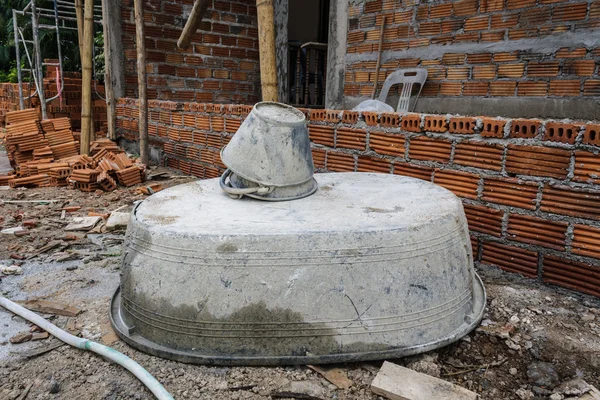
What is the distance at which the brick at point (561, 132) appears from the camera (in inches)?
86.7

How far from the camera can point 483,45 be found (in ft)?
14.5

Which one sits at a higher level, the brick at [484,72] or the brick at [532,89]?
the brick at [484,72]

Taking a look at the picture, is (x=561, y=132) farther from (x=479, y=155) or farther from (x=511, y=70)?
(x=511, y=70)

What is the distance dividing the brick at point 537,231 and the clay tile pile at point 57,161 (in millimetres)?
3931

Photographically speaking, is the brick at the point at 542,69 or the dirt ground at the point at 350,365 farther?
A: the brick at the point at 542,69

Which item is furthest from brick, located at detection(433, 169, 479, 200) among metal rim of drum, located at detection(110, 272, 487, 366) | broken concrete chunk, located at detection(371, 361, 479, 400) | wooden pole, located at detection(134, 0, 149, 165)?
wooden pole, located at detection(134, 0, 149, 165)

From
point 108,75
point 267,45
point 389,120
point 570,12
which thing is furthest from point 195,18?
point 108,75

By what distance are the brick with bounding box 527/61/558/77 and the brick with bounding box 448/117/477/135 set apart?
6.51 feet

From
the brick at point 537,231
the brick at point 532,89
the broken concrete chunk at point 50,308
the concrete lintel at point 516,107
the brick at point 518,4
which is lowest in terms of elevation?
the broken concrete chunk at point 50,308

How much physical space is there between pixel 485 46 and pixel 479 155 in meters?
2.37

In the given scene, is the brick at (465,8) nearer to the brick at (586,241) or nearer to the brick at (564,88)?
the brick at (564,88)

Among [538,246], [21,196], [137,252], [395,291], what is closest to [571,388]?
[395,291]

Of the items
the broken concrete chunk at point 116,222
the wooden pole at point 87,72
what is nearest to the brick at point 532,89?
the broken concrete chunk at point 116,222

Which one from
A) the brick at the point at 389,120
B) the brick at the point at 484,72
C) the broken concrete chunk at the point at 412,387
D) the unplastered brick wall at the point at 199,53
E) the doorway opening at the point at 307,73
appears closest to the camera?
the broken concrete chunk at the point at 412,387
